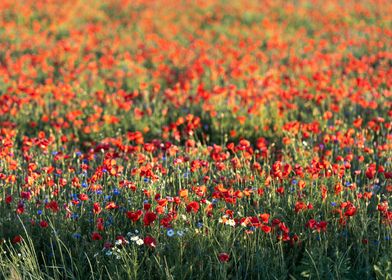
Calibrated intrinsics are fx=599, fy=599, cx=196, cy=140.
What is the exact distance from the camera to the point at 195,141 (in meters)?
6.14

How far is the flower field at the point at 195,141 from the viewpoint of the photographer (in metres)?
3.53

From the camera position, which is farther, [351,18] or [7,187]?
[351,18]

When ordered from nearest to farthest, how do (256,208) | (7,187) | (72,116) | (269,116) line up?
(256,208), (7,187), (72,116), (269,116)

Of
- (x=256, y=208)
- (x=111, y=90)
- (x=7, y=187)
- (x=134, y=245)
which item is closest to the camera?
(x=134, y=245)

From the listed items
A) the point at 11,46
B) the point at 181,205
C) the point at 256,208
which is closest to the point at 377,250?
the point at 256,208

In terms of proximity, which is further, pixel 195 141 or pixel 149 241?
pixel 195 141

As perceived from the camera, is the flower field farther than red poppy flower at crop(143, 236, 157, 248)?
Yes

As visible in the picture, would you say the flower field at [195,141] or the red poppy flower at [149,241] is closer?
the red poppy flower at [149,241]

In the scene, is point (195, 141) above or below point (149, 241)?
below

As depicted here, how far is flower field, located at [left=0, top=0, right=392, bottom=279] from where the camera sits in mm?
3533

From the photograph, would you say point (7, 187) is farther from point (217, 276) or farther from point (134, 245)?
point (217, 276)

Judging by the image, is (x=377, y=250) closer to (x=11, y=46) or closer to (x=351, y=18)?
(x=11, y=46)

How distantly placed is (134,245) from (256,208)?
899mm

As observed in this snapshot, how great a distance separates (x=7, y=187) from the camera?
4453 mm
